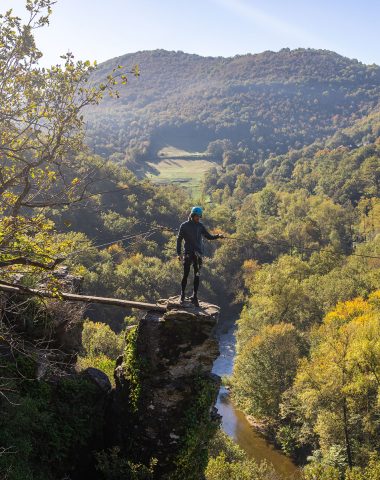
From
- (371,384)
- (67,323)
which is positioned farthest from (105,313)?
(67,323)

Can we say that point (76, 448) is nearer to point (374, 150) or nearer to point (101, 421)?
point (101, 421)

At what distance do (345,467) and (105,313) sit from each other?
30.5 m

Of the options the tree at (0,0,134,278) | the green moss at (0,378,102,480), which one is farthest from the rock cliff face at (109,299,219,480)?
the tree at (0,0,134,278)

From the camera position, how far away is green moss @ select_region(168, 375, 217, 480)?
12.4 m

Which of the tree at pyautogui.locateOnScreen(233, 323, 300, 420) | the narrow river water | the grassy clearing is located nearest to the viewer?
the narrow river water

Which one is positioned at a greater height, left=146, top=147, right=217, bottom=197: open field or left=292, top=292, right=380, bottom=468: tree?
left=146, top=147, right=217, bottom=197: open field

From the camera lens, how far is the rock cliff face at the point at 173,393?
12.4m

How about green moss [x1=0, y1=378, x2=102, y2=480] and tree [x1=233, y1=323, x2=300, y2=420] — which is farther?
tree [x1=233, y1=323, x2=300, y2=420]

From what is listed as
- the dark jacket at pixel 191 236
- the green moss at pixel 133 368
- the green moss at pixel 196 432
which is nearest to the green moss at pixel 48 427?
the green moss at pixel 133 368

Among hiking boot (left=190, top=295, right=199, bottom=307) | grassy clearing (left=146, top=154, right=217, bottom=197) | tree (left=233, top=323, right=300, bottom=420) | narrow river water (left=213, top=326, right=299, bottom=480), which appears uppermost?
grassy clearing (left=146, top=154, right=217, bottom=197)

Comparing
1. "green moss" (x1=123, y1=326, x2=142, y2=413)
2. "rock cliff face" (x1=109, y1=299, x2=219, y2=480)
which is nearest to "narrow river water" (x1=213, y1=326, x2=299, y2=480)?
"rock cliff face" (x1=109, y1=299, x2=219, y2=480)

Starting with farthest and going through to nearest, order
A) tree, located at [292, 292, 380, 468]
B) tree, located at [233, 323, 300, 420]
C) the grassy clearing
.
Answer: the grassy clearing < tree, located at [233, 323, 300, 420] < tree, located at [292, 292, 380, 468]

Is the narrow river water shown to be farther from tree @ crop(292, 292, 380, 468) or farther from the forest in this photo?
tree @ crop(292, 292, 380, 468)

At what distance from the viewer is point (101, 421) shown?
13789mm
